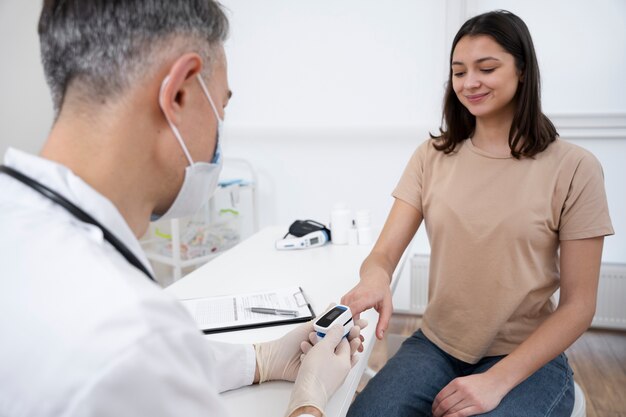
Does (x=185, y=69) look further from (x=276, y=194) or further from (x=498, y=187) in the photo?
(x=276, y=194)

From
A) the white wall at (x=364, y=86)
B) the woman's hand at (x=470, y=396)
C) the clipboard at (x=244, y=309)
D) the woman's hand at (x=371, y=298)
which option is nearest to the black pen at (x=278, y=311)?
the clipboard at (x=244, y=309)

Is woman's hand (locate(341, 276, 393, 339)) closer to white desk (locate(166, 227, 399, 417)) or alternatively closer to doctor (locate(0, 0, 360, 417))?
white desk (locate(166, 227, 399, 417))

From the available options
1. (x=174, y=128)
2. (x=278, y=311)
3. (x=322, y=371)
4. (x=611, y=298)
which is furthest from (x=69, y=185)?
(x=611, y=298)

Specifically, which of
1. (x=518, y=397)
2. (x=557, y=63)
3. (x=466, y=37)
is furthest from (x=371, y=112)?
(x=518, y=397)

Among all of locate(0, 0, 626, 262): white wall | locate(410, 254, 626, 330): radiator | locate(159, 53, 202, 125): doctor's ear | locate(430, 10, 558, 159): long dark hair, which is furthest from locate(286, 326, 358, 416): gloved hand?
locate(410, 254, 626, 330): radiator

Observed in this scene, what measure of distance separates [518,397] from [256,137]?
6.96 ft

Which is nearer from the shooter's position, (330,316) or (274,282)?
(330,316)

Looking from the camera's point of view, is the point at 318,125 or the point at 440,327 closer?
the point at 440,327

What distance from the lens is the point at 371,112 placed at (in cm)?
257

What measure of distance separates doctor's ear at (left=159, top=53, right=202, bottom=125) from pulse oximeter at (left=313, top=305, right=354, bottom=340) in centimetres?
46

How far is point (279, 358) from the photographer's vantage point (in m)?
0.83

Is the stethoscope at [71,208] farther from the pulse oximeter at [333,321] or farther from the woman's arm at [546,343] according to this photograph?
the woman's arm at [546,343]

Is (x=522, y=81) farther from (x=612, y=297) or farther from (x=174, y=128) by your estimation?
(x=612, y=297)

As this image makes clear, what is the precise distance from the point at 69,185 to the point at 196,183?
21 cm
